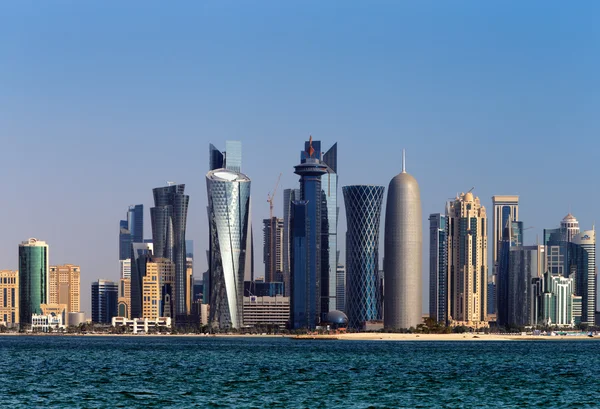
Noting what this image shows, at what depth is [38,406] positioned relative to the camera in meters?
94.7

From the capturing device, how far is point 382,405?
97750mm

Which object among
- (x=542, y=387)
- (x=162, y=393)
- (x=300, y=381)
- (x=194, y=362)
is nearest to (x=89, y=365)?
(x=194, y=362)

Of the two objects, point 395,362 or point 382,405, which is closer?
point 382,405

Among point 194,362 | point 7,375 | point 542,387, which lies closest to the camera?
point 542,387

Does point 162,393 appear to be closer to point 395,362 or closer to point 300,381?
point 300,381

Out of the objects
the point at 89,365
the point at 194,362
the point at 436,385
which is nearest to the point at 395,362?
the point at 194,362

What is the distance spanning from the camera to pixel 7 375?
136 m

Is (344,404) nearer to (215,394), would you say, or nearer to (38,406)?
(215,394)

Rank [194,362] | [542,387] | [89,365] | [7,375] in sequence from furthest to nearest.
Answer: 1. [194,362]
2. [89,365]
3. [7,375]
4. [542,387]

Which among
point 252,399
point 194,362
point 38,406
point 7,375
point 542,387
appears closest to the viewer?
point 38,406

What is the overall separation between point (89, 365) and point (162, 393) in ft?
195

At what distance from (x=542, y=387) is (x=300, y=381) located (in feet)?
87.0

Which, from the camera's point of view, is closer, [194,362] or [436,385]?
[436,385]

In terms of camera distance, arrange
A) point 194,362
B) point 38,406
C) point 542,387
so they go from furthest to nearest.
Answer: point 194,362
point 542,387
point 38,406
